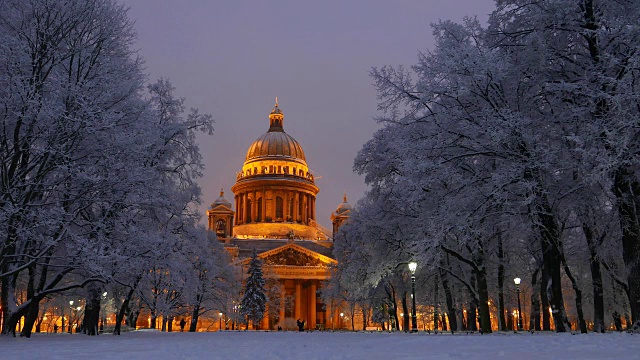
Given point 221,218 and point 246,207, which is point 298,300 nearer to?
point 221,218

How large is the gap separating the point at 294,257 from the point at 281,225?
21.5m

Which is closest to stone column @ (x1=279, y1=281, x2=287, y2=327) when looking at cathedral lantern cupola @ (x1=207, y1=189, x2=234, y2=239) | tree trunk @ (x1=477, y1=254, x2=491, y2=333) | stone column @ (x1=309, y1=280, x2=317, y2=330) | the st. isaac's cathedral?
the st. isaac's cathedral

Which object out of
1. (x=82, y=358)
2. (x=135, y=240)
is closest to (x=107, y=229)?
(x=135, y=240)

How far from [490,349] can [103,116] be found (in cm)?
1178

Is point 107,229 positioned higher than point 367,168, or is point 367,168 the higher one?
point 367,168

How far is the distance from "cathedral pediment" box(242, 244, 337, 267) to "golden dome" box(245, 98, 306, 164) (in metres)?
36.2

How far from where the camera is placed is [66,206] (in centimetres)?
2036

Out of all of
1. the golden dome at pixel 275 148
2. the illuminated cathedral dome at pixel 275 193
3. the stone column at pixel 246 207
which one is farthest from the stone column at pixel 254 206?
the golden dome at pixel 275 148

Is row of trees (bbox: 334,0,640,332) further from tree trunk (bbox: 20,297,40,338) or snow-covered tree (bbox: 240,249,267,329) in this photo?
snow-covered tree (bbox: 240,249,267,329)

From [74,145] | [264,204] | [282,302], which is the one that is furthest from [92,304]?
[264,204]

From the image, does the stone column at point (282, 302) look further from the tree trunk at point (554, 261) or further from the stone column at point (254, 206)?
the tree trunk at point (554, 261)

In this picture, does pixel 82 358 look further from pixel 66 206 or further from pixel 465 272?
pixel 465 272

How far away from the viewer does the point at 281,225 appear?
124500 mm

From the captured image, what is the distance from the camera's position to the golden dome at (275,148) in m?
138
